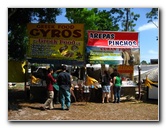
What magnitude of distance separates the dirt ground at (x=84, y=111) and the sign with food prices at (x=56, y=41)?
51.2 inches

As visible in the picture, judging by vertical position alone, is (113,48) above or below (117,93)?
above

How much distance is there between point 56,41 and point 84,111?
6.86 ft

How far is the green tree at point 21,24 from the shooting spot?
7672mm

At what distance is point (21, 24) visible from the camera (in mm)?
8602

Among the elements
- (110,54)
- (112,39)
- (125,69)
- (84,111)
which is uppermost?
(112,39)

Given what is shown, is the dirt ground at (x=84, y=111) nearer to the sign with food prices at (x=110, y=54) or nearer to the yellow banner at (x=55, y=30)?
the sign with food prices at (x=110, y=54)

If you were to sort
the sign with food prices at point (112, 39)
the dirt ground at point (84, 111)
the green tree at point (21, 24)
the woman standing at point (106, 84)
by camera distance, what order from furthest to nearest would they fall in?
the woman standing at point (106, 84), the sign with food prices at point (112, 39), the green tree at point (21, 24), the dirt ground at point (84, 111)

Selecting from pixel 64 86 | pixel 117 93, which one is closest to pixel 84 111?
pixel 64 86

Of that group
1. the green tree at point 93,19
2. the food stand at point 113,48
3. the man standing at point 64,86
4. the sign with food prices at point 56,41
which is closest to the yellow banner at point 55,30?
the sign with food prices at point 56,41

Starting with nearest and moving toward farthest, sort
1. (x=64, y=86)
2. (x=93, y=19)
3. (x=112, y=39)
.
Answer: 1. (x=64, y=86)
2. (x=112, y=39)
3. (x=93, y=19)

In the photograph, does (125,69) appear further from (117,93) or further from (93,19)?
(93,19)

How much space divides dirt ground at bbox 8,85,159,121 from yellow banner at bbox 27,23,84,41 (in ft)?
5.47

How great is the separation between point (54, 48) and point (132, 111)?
2701 mm

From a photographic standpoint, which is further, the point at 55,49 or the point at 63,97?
the point at 55,49
